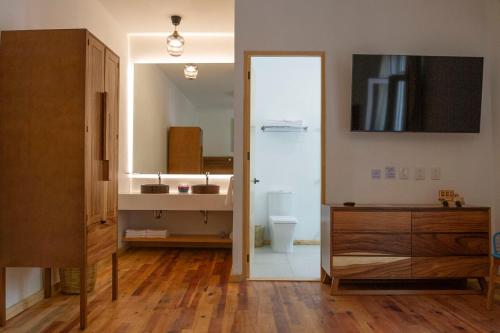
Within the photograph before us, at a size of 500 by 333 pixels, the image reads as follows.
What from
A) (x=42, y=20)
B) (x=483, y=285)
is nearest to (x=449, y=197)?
(x=483, y=285)

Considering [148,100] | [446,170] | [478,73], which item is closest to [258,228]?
[148,100]

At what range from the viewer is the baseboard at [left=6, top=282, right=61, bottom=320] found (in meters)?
2.62

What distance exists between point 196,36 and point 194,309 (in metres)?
3.39

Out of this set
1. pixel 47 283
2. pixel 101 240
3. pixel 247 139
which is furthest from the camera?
pixel 247 139

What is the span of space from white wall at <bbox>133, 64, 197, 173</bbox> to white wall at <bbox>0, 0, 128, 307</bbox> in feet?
1.96

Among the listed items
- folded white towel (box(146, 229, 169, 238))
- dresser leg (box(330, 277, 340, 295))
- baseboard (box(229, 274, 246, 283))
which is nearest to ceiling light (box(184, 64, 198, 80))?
folded white towel (box(146, 229, 169, 238))

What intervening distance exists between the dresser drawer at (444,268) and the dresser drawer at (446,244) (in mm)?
40

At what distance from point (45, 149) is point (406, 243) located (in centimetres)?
271

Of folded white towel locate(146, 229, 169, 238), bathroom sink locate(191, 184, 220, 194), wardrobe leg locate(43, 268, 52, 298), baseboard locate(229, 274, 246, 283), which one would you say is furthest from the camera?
folded white towel locate(146, 229, 169, 238)

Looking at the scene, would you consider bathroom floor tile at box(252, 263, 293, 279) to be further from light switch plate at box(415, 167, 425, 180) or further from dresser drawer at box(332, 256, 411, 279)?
light switch plate at box(415, 167, 425, 180)

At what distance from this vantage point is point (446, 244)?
10.6 feet

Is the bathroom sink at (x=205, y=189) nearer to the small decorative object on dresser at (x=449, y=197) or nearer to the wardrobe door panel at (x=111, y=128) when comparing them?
the wardrobe door panel at (x=111, y=128)

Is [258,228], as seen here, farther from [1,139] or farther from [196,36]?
[1,139]

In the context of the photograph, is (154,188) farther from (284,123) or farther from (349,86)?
(349,86)
